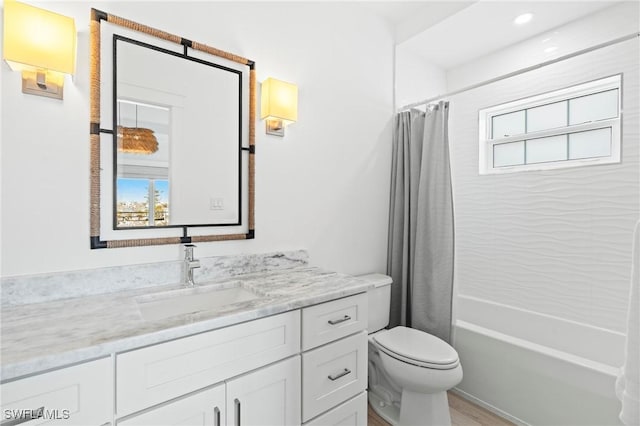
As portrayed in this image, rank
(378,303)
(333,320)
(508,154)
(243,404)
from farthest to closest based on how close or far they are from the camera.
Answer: (508,154), (378,303), (333,320), (243,404)

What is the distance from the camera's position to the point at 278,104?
167cm

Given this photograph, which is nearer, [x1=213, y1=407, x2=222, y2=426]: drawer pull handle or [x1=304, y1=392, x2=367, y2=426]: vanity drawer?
[x1=213, y1=407, x2=222, y2=426]: drawer pull handle

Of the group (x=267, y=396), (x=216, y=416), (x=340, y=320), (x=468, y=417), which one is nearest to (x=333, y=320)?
(x=340, y=320)

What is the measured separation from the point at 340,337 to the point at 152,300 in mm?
768

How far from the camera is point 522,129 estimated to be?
2.51 meters

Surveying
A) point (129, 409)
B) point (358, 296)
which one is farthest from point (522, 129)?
point (129, 409)

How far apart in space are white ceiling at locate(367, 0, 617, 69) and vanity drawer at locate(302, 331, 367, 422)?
6.97 ft

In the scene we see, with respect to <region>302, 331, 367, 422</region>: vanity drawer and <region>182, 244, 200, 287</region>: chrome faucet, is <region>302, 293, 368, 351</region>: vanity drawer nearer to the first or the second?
<region>302, 331, 367, 422</region>: vanity drawer

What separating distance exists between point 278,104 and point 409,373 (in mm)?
1562

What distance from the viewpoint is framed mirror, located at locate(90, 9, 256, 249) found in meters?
1.27

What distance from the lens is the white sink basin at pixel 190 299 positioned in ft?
3.98

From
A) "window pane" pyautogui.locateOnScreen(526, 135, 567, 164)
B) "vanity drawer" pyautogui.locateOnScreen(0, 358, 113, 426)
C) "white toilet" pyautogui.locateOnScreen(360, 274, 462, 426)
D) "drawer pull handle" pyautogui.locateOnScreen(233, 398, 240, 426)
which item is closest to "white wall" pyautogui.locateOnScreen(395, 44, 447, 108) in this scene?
"window pane" pyautogui.locateOnScreen(526, 135, 567, 164)

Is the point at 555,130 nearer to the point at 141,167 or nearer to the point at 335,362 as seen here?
the point at 335,362

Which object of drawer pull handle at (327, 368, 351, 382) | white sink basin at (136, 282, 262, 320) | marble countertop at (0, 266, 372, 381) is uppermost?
marble countertop at (0, 266, 372, 381)
